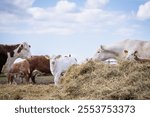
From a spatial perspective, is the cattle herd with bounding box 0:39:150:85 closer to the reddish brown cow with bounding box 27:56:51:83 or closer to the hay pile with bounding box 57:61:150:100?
the reddish brown cow with bounding box 27:56:51:83

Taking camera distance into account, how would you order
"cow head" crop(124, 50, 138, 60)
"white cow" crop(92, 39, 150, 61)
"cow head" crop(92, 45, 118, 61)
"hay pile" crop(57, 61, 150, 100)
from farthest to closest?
"cow head" crop(92, 45, 118, 61), "white cow" crop(92, 39, 150, 61), "cow head" crop(124, 50, 138, 60), "hay pile" crop(57, 61, 150, 100)

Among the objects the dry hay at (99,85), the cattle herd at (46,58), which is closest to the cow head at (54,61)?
the cattle herd at (46,58)

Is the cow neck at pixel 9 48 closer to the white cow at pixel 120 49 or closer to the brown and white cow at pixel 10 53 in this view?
A: the brown and white cow at pixel 10 53

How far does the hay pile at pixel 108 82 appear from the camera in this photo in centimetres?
493

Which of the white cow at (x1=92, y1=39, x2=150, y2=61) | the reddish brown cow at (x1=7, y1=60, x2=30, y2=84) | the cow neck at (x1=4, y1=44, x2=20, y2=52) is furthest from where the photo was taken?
the reddish brown cow at (x1=7, y1=60, x2=30, y2=84)

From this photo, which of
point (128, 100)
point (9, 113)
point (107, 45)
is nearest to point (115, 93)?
point (128, 100)

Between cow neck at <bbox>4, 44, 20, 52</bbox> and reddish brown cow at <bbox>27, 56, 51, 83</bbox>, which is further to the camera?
reddish brown cow at <bbox>27, 56, 51, 83</bbox>

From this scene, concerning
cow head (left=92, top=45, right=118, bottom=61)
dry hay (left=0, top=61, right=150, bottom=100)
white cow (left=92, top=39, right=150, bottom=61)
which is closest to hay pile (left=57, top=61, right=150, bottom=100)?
dry hay (left=0, top=61, right=150, bottom=100)

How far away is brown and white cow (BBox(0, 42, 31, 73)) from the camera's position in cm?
812

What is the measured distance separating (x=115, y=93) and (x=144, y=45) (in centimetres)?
339

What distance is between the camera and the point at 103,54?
8.61 meters

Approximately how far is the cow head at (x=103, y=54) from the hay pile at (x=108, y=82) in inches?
112

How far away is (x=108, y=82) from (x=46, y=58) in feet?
11.9

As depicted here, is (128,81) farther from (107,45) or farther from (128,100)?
(107,45)
